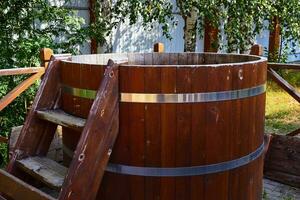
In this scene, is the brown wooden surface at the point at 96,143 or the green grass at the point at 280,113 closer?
the brown wooden surface at the point at 96,143

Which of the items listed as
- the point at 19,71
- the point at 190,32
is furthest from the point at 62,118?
the point at 190,32

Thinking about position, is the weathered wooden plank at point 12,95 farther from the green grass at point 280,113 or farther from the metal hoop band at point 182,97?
the green grass at point 280,113

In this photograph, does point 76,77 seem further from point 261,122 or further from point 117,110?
point 261,122

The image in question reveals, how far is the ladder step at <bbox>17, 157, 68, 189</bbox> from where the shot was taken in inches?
99.0

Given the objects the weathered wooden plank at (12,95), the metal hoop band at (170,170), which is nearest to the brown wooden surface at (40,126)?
the metal hoop band at (170,170)

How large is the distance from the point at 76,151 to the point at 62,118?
49cm

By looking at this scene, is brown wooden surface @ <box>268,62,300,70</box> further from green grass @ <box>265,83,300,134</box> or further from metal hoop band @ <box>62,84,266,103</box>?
green grass @ <box>265,83,300,134</box>

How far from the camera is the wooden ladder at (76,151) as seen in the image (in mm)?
2354

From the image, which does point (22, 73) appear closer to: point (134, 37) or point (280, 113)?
point (280, 113)

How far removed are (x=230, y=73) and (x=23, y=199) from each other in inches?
60.5

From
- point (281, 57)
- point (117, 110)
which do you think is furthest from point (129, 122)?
point (281, 57)

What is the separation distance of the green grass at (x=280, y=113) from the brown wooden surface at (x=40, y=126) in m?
4.74

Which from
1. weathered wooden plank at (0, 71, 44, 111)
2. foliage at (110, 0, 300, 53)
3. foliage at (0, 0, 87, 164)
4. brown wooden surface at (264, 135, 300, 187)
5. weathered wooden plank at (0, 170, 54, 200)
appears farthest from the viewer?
foliage at (110, 0, 300, 53)

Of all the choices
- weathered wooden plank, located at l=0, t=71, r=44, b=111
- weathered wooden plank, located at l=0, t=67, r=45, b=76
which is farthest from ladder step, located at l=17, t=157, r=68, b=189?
weathered wooden plank, located at l=0, t=67, r=45, b=76
